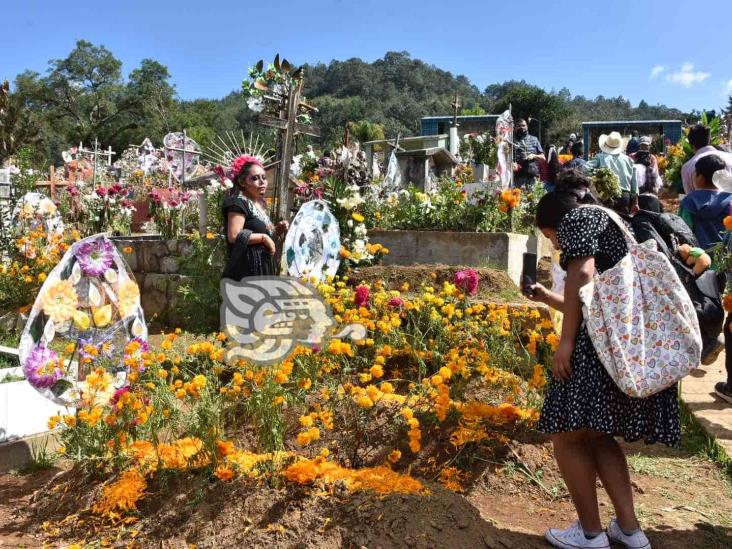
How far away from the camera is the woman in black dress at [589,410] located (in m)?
2.03

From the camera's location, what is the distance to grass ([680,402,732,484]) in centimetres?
305

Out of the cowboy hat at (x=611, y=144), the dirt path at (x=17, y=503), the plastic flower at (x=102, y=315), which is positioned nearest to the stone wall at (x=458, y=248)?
the cowboy hat at (x=611, y=144)

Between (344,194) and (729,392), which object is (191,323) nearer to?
(344,194)

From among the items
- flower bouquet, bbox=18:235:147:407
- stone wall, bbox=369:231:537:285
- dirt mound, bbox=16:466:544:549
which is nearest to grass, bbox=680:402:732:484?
dirt mound, bbox=16:466:544:549

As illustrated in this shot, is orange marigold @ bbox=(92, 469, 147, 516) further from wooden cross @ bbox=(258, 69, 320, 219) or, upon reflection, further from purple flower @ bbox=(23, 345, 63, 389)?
wooden cross @ bbox=(258, 69, 320, 219)

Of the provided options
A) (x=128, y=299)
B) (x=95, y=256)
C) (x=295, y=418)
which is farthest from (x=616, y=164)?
(x=95, y=256)

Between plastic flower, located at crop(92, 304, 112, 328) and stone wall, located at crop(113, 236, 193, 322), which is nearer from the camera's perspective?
plastic flower, located at crop(92, 304, 112, 328)

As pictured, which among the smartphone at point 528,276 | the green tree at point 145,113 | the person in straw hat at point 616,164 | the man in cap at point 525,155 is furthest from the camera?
the green tree at point 145,113

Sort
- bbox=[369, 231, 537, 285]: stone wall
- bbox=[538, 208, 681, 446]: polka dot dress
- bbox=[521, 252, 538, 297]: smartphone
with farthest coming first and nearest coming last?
bbox=[369, 231, 537, 285]: stone wall < bbox=[521, 252, 538, 297]: smartphone < bbox=[538, 208, 681, 446]: polka dot dress

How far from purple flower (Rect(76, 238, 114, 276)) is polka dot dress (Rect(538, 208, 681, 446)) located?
2.60 m

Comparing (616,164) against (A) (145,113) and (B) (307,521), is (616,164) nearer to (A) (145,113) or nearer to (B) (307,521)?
(B) (307,521)

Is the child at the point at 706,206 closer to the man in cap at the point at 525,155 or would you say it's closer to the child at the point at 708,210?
the child at the point at 708,210

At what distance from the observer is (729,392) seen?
4.02m

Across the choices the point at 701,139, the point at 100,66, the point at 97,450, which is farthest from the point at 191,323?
the point at 100,66
